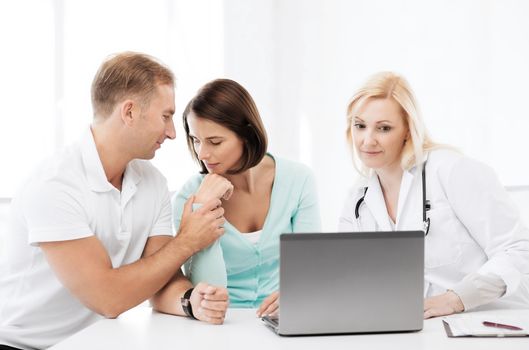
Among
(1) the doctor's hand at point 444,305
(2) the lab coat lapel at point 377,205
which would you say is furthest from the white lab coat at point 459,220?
(1) the doctor's hand at point 444,305

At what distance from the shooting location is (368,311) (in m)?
1.53

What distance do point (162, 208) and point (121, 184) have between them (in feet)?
0.49

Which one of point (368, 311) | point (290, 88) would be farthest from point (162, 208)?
point (290, 88)

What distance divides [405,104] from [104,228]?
1021 millimetres

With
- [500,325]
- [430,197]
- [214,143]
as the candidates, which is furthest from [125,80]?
[500,325]

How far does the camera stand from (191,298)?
1.75 meters

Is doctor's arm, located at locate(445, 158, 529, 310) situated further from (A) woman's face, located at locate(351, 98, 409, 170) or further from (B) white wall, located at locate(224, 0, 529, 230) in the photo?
(B) white wall, located at locate(224, 0, 529, 230)

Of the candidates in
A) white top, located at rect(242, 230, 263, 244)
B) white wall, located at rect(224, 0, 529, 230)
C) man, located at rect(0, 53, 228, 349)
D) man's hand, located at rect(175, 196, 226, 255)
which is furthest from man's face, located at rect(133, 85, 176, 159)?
white wall, located at rect(224, 0, 529, 230)

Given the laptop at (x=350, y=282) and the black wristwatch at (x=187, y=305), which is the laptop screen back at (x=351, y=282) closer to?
the laptop at (x=350, y=282)

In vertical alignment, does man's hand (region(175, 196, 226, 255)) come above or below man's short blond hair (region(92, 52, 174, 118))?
below

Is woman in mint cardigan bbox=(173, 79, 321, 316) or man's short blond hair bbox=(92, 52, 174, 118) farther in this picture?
woman in mint cardigan bbox=(173, 79, 321, 316)

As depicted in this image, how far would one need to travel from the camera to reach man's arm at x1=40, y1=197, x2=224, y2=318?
1.81 metres

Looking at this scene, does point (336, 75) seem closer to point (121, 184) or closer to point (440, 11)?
point (440, 11)

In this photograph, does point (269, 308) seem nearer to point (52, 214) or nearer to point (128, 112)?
point (52, 214)
